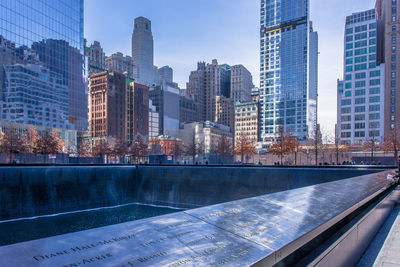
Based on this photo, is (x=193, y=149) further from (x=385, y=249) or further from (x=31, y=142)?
(x=385, y=249)

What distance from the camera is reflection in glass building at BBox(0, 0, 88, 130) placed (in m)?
80.9

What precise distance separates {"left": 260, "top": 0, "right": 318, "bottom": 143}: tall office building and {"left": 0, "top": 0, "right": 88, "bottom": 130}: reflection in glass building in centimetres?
10202

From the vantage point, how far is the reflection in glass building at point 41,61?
80.9m

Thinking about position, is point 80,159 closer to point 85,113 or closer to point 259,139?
point 85,113

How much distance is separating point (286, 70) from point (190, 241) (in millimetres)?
166987

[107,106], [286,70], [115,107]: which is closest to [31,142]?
[107,106]

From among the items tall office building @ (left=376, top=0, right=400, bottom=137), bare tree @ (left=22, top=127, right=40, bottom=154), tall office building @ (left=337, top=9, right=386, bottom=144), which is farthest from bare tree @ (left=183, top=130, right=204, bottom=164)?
tall office building @ (left=376, top=0, right=400, bottom=137)

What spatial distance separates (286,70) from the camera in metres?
159

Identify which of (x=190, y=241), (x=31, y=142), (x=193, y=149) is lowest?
(x=193, y=149)

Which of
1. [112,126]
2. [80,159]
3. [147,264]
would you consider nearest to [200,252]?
[147,264]

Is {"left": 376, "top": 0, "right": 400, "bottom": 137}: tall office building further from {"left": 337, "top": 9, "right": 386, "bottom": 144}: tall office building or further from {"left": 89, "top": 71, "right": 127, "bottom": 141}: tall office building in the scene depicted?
{"left": 89, "top": 71, "right": 127, "bottom": 141}: tall office building

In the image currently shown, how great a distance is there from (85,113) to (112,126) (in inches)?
1307

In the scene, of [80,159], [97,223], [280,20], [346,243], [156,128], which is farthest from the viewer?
[156,128]

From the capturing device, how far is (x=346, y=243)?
188 inches
